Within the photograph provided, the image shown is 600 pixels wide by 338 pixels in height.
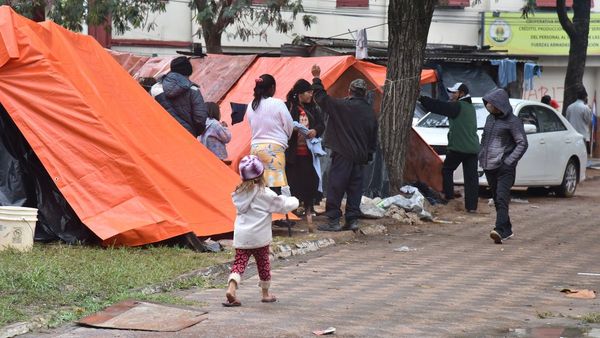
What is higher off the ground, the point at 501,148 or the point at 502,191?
the point at 501,148

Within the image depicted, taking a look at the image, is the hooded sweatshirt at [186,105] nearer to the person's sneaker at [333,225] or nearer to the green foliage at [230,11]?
the person's sneaker at [333,225]

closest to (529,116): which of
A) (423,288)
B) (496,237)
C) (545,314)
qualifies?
(496,237)

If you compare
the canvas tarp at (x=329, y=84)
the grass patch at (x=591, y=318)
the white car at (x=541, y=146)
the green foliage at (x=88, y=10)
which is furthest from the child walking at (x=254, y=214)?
the green foliage at (x=88, y=10)

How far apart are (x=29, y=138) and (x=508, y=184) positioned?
206 inches

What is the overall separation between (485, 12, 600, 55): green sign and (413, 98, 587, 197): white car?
1308cm

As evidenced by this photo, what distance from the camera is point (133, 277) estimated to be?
340 inches

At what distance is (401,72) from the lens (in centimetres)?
1418

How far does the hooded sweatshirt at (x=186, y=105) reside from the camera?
12109 mm

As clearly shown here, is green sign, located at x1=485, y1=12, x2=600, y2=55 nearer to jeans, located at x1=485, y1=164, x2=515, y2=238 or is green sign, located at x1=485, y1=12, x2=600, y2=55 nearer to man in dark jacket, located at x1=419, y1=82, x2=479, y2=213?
man in dark jacket, located at x1=419, y1=82, x2=479, y2=213

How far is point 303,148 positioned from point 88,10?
10.4m

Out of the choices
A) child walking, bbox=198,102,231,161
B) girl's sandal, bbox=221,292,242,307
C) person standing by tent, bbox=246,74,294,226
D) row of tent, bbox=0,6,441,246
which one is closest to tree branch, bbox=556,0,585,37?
child walking, bbox=198,102,231,161

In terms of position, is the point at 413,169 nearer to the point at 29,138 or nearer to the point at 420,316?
the point at 29,138

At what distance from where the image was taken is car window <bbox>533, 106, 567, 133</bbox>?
696 inches

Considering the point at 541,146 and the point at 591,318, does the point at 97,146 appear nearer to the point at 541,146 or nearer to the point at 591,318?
the point at 591,318
